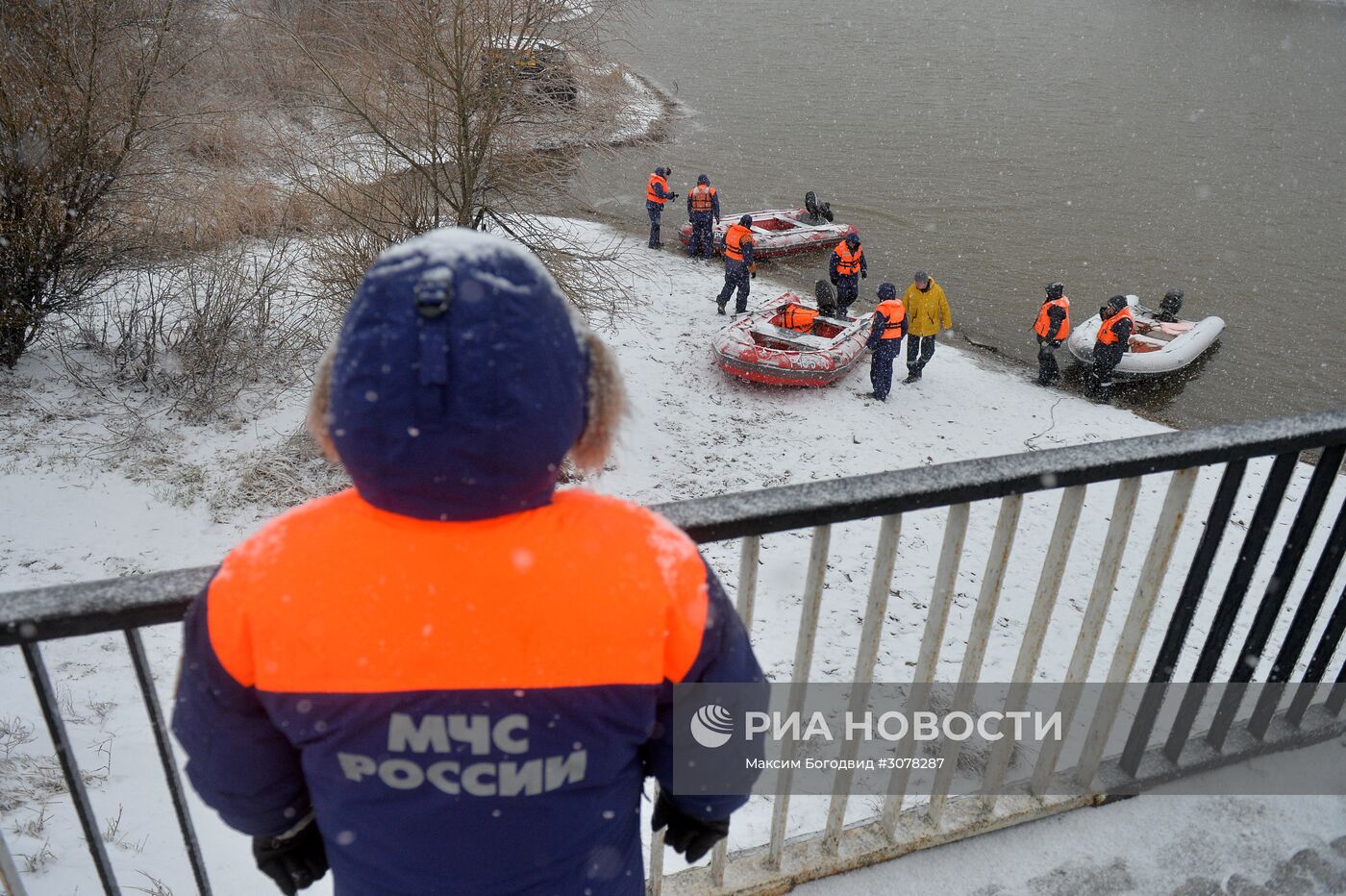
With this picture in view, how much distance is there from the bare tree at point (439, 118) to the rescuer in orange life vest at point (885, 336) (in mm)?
3818

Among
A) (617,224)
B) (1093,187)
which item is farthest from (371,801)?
(1093,187)

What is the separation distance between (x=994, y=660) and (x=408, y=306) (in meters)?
7.05

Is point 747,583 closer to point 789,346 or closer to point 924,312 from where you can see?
point 789,346

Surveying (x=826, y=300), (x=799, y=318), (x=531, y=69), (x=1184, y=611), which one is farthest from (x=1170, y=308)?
(x=1184, y=611)

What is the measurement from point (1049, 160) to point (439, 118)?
20.7 metres

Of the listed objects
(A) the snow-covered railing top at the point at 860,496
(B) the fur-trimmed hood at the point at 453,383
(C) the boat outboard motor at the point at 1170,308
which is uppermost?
(B) the fur-trimmed hood at the point at 453,383

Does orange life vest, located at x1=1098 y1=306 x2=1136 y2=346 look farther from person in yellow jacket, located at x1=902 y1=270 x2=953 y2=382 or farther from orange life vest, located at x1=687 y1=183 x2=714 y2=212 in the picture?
orange life vest, located at x1=687 y1=183 x2=714 y2=212

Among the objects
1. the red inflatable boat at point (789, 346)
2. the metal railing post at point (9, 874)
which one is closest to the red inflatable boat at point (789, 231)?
the red inflatable boat at point (789, 346)

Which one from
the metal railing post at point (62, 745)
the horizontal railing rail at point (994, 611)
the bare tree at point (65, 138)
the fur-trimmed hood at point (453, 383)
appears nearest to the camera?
the fur-trimmed hood at point (453, 383)

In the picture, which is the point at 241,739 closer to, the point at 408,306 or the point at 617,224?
the point at 408,306

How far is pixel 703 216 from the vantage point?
18328 mm

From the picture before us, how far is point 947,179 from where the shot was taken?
24.1 meters

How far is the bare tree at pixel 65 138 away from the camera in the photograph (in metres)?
10.1

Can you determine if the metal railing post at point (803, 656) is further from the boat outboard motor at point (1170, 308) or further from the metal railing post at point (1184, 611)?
the boat outboard motor at point (1170, 308)
